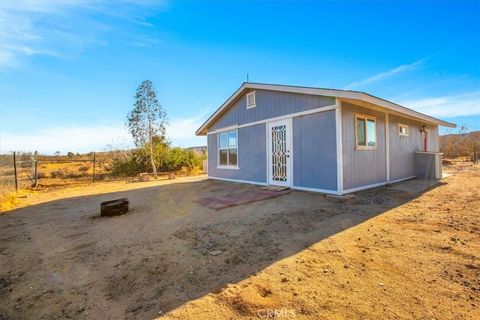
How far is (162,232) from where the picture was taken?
4.28 meters

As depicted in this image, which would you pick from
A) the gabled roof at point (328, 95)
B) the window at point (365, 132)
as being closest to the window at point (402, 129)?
the gabled roof at point (328, 95)

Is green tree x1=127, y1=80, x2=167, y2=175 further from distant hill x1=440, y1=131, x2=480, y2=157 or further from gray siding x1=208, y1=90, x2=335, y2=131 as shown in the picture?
distant hill x1=440, y1=131, x2=480, y2=157

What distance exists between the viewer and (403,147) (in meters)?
9.52

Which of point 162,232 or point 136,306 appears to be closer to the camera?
point 136,306

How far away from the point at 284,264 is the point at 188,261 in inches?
48.9

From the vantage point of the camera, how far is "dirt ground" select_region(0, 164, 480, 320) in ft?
6.75

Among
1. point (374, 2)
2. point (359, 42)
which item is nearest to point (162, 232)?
point (374, 2)

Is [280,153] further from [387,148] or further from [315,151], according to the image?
[387,148]

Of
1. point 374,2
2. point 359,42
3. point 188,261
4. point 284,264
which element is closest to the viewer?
point 284,264

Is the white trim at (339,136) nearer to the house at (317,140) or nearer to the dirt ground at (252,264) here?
the house at (317,140)

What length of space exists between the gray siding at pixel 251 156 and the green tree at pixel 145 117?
791 cm

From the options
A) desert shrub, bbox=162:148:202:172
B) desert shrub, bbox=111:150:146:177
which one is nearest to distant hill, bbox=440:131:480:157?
desert shrub, bbox=162:148:202:172

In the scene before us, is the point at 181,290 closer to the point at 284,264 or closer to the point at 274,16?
the point at 284,264

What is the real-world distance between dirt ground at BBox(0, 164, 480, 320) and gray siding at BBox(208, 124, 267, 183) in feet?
11.2
